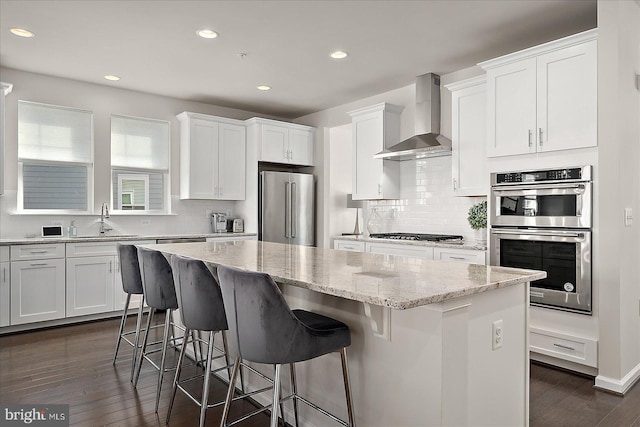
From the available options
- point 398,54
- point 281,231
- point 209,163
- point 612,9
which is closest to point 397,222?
point 281,231

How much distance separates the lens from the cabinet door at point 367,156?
17.1 ft

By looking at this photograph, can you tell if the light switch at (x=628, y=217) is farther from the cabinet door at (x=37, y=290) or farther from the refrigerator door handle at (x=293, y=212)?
the cabinet door at (x=37, y=290)

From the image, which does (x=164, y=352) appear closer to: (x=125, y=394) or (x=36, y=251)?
(x=125, y=394)

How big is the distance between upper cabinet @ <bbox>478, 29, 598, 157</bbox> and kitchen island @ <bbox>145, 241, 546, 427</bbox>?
1696 mm

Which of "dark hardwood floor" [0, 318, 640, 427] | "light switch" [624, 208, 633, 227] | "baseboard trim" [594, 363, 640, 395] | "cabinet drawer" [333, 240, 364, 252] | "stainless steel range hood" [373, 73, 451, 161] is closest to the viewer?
"dark hardwood floor" [0, 318, 640, 427]

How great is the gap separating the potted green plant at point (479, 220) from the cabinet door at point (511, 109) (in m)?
0.78

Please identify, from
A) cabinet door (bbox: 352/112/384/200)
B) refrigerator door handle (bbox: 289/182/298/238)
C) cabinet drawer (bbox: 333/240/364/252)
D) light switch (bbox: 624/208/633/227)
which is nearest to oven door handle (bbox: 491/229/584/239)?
light switch (bbox: 624/208/633/227)

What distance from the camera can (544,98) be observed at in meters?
3.32

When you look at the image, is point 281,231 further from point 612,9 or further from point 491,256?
point 612,9

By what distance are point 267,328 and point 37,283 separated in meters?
3.76

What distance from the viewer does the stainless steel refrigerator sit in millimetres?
5945

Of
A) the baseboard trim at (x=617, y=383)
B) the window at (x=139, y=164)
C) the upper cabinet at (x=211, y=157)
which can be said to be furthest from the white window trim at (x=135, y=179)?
the baseboard trim at (x=617, y=383)

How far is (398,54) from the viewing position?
414 centimetres

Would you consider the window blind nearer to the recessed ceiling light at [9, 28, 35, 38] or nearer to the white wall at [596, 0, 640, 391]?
the recessed ceiling light at [9, 28, 35, 38]
